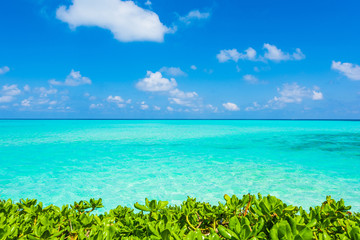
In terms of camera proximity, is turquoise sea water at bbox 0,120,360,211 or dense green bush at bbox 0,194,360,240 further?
turquoise sea water at bbox 0,120,360,211

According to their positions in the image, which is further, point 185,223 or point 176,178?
point 176,178

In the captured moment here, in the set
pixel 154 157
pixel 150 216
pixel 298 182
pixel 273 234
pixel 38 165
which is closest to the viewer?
pixel 273 234

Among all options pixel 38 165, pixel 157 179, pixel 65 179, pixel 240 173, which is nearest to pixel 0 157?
pixel 38 165

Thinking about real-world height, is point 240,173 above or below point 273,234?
below

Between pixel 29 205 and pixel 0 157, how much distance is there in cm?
1477

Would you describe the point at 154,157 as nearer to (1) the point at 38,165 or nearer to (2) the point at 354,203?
(1) the point at 38,165

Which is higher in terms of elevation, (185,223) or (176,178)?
(185,223)

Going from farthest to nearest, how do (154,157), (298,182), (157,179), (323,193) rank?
(154,157), (157,179), (298,182), (323,193)

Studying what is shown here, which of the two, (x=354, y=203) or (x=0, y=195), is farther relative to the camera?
(x=0, y=195)

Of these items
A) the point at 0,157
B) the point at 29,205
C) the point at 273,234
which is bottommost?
the point at 0,157

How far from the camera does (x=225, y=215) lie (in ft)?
5.29

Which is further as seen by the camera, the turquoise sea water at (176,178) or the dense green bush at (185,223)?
the turquoise sea water at (176,178)

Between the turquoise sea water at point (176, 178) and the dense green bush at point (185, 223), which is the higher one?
the dense green bush at point (185, 223)

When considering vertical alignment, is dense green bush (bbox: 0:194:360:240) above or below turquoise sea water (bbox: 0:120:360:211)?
above
